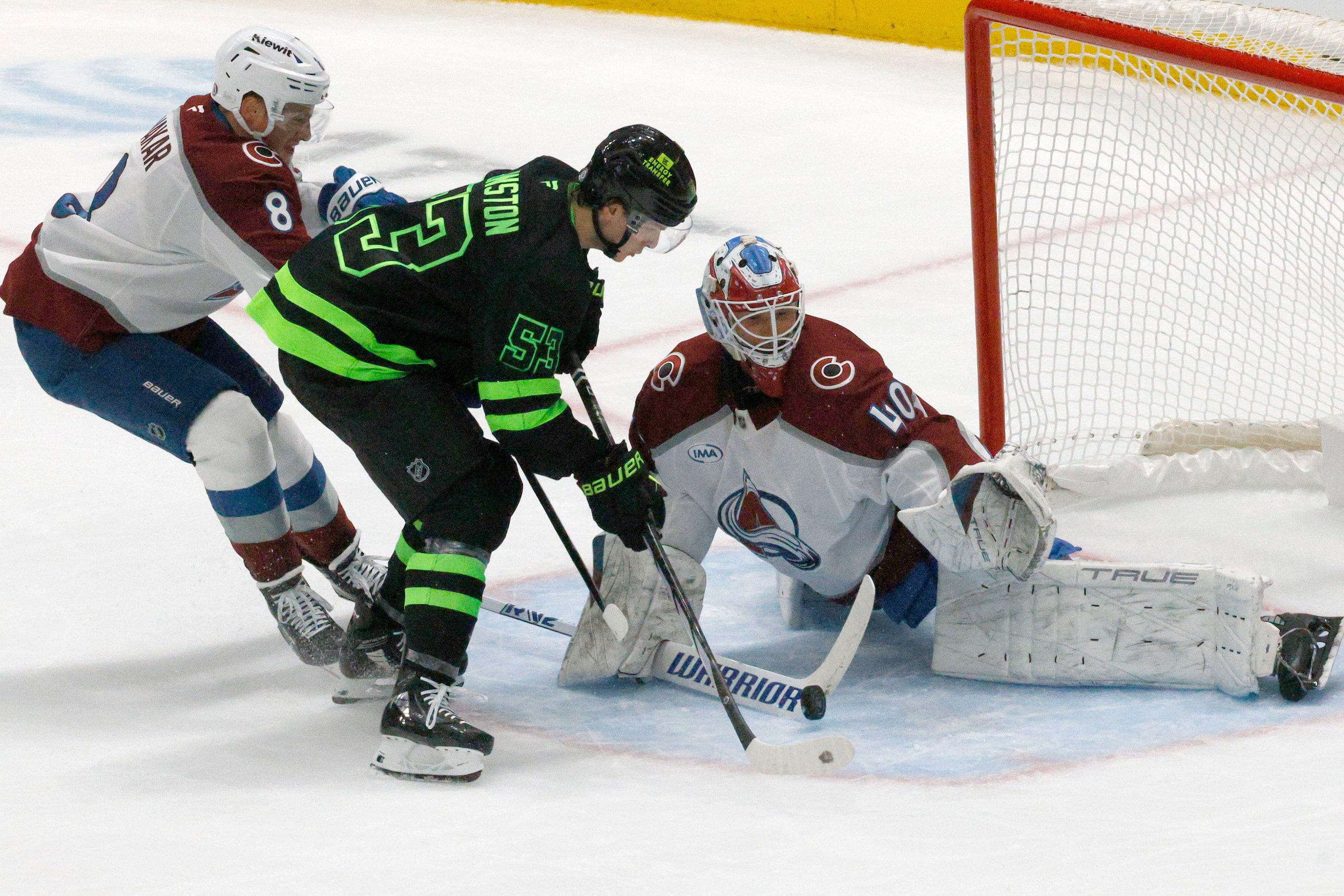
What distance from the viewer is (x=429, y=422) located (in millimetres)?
2430

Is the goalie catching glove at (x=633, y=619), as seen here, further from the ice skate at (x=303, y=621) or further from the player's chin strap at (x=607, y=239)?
the player's chin strap at (x=607, y=239)

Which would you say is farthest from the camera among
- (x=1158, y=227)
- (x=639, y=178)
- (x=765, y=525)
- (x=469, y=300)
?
(x=1158, y=227)

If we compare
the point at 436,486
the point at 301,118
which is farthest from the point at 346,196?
the point at 436,486

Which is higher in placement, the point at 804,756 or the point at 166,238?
the point at 166,238

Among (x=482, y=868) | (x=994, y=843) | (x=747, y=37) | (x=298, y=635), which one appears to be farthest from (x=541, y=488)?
(x=747, y=37)

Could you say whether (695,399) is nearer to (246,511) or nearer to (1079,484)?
(246,511)

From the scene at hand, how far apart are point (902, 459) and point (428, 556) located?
0.79 m

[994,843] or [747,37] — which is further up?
[747,37]

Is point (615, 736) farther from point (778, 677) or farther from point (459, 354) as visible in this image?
point (459, 354)

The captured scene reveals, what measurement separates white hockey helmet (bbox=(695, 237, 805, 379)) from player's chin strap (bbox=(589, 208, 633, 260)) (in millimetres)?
183

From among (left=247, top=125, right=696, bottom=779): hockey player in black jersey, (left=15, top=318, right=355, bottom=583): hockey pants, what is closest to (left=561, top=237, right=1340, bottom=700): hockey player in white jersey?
(left=247, top=125, right=696, bottom=779): hockey player in black jersey

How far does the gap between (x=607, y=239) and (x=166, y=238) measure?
0.87m

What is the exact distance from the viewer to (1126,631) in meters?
2.60

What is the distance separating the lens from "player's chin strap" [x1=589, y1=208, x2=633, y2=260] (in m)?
2.34
